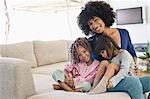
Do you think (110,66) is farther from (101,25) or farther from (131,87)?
(101,25)

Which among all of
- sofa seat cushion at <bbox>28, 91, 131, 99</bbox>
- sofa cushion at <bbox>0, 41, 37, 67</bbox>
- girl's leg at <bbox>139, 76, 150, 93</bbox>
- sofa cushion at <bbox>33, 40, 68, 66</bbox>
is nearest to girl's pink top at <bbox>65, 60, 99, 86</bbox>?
sofa seat cushion at <bbox>28, 91, 131, 99</bbox>

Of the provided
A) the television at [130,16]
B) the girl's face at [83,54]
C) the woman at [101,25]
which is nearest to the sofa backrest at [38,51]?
the woman at [101,25]

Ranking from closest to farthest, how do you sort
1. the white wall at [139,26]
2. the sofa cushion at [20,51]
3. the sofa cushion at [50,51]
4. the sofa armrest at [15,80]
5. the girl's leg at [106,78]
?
1. the girl's leg at [106,78]
2. the sofa armrest at [15,80]
3. the sofa cushion at [20,51]
4. the sofa cushion at [50,51]
5. the white wall at [139,26]

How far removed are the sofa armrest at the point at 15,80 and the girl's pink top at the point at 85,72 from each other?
0.33m

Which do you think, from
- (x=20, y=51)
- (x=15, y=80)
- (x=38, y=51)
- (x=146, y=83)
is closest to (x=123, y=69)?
(x=146, y=83)

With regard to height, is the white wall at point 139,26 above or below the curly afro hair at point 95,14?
below

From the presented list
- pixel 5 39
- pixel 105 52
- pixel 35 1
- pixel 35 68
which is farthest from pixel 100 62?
pixel 35 1

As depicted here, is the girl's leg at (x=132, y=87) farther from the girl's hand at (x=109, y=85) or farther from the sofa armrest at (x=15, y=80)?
the sofa armrest at (x=15, y=80)

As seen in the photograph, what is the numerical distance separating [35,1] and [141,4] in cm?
253

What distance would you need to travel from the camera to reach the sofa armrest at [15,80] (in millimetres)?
1788

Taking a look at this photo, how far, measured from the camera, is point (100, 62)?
1.81 meters

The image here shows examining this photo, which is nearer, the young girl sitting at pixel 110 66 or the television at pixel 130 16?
the young girl sitting at pixel 110 66

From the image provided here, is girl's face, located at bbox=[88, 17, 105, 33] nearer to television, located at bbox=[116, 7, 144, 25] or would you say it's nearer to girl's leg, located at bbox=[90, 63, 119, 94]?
girl's leg, located at bbox=[90, 63, 119, 94]

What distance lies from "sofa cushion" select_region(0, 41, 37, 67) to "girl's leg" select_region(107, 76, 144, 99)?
2.05 meters
